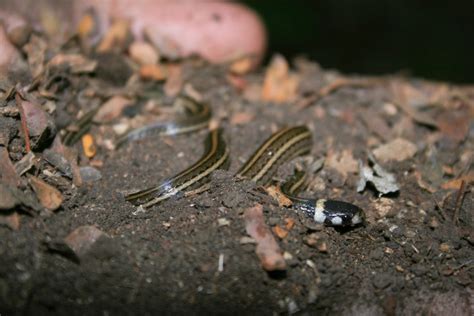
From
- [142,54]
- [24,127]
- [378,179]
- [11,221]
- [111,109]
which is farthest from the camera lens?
[142,54]

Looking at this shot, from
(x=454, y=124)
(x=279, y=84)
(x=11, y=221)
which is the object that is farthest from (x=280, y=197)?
(x=454, y=124)

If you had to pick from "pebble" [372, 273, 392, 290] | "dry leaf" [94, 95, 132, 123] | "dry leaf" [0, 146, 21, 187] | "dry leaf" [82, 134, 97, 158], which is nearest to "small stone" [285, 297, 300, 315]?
"pebble" [372, 273, 392, 290]

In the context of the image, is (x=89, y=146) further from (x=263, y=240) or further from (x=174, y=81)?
(x=263, y=240)

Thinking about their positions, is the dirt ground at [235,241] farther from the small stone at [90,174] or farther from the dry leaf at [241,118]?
the dry leaf at [241,118]

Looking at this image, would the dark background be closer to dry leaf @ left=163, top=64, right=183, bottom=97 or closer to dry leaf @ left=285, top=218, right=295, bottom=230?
dry leaf @ left=163, top=64, right=183, bottom=97

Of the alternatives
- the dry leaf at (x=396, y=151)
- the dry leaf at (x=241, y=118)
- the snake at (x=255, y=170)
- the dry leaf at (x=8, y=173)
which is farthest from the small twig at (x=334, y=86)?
the dry leaf at (x=8, y=173)

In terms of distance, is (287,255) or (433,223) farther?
(433,223)

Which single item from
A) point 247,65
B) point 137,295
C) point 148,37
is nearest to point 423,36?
point 247,65

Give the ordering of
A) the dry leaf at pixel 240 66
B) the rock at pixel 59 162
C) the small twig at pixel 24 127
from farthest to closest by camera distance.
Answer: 1. the dry leaf at pixel 240 66
2. the rock at pixel 59 162
3. the small twig at pixel 24 127
